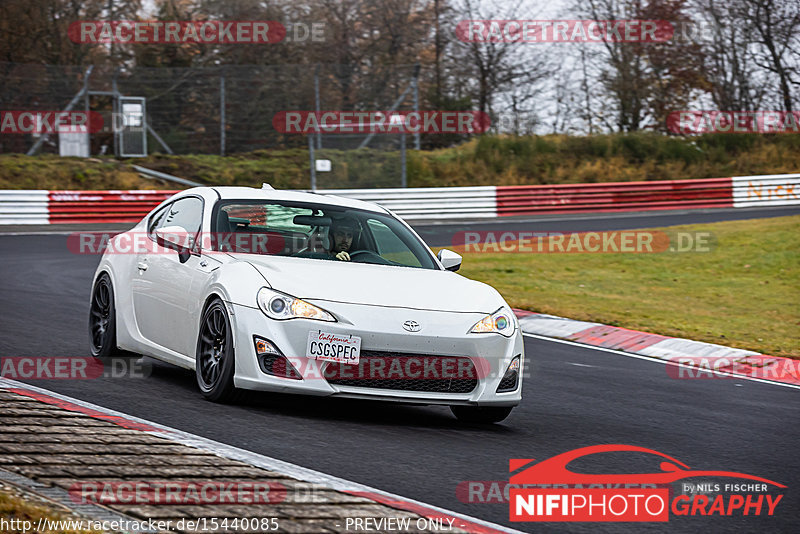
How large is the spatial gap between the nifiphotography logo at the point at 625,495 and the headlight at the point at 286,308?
1436mm

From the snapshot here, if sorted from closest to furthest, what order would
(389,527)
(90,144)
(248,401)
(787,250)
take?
(389,527) → (248,401) → (787,250) → (90,144)

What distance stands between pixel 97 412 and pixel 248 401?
3.14 feet

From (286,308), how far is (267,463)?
1493 mm

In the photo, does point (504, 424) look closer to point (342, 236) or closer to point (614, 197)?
point (342, 236)

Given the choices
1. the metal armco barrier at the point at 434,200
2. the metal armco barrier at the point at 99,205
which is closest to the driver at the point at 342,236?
the metal armco barrier at the point at 99,205

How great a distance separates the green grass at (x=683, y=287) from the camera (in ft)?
43.1

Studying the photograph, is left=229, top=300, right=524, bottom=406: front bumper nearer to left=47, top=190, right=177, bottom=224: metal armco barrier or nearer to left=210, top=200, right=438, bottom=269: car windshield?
left=210, top=200, right=438, bottom=269: car windshield

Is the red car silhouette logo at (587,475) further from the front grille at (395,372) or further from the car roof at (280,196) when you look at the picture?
the car roof at (280,196)

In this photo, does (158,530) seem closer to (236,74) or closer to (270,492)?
(270,492)

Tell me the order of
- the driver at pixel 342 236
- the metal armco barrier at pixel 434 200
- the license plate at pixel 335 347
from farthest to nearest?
the metal armco barrier at pixel 434 200 < the driver at pixel 342 236 < the license plate at pixel 335 347

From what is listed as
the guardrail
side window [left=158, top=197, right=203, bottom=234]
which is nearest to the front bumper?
side window [left=158, top=197, right=203, bottom=234]

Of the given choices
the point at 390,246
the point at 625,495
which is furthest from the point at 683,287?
the point at 625,495

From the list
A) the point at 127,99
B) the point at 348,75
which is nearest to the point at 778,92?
the point at 348,75

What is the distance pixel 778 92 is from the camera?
3909 centimetres
